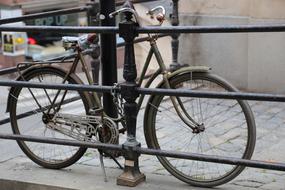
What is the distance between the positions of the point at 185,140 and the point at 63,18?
1117 cm

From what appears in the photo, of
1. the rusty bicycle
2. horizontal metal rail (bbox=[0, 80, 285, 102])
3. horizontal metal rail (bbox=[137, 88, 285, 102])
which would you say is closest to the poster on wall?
the rusty bicycle

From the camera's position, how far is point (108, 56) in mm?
4629

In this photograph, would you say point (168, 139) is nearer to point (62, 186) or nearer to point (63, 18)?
point (62, 186)

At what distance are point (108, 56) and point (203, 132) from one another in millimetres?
971

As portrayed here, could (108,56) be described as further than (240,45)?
No

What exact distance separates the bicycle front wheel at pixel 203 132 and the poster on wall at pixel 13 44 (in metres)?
9.19

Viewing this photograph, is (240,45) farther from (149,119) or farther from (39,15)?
(149,119)

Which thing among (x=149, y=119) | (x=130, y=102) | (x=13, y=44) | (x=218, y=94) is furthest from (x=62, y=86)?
(x=13, y=44)

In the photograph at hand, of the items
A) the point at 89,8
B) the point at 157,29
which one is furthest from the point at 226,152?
the point at 89,8

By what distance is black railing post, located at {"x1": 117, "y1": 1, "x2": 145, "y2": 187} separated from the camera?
3965mm

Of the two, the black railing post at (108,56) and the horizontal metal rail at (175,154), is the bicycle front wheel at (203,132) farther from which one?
the black railing post at (108,56)

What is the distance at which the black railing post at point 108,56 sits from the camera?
4.58 m

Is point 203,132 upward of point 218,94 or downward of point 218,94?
downward

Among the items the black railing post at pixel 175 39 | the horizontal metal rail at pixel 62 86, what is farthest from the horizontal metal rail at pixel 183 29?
the black railing post at pixel 175 39
